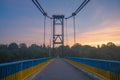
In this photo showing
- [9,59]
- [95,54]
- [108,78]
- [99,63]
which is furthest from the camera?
[9,59]

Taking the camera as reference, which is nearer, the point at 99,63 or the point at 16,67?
the point at 16,67

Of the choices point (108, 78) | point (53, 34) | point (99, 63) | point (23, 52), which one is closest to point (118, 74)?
point (108, 78)

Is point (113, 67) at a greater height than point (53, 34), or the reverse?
point (53, 34)

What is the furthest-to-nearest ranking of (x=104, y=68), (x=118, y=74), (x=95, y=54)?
(x=95, y=54)
(x=104, y=68)
(x=118, y=74)

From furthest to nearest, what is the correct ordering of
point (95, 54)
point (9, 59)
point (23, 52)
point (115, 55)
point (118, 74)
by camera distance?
point (23, 52), point (9, 59), point (95, 54), point (115, 55), point (118, 74)

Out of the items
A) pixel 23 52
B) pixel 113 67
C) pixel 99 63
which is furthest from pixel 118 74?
pixel 23 52

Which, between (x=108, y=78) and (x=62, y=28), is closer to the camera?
(x=108, y=78)

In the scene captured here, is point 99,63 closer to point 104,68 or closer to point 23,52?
point 104,68

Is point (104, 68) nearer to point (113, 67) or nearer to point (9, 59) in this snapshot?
point (113, 67)

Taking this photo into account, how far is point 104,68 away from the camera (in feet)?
42.2

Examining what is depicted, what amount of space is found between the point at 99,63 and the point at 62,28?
199ft

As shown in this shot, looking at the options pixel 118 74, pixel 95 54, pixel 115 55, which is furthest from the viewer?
pixel 95 54

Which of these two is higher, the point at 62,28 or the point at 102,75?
the point at 62,28

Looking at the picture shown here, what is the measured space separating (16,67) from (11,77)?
1.40 m
